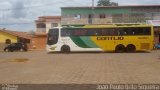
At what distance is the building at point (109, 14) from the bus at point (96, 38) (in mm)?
16176

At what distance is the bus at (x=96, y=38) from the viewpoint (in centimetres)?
3812

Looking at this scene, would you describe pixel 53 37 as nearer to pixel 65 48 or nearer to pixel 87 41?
pixel 65 48

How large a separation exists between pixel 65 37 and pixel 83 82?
941 inches

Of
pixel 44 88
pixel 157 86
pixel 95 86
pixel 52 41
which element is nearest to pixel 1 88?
pixel 44 88

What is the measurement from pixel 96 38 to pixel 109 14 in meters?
18.6

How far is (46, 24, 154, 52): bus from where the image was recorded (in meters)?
38.1

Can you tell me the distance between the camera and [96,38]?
1515 inches

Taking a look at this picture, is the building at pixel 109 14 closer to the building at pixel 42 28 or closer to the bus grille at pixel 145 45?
the building at pixel 42 28

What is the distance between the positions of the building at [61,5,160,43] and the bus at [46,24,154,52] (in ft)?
53.1

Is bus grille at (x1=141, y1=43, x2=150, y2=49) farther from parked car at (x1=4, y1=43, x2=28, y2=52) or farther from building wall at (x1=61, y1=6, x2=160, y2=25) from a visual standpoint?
parked car at (x1=4, y1=43, x2=28, y2=52)

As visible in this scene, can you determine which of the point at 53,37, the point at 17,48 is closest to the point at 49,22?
the point at 17,48

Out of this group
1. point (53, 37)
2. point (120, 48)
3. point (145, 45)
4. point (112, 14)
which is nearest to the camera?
point (145, 45)

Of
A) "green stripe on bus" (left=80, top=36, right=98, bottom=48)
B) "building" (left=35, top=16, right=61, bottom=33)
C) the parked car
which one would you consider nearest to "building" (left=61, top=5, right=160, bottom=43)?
the parked car

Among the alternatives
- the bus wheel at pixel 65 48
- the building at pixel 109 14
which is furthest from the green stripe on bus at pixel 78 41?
the building at pixel 109 14
